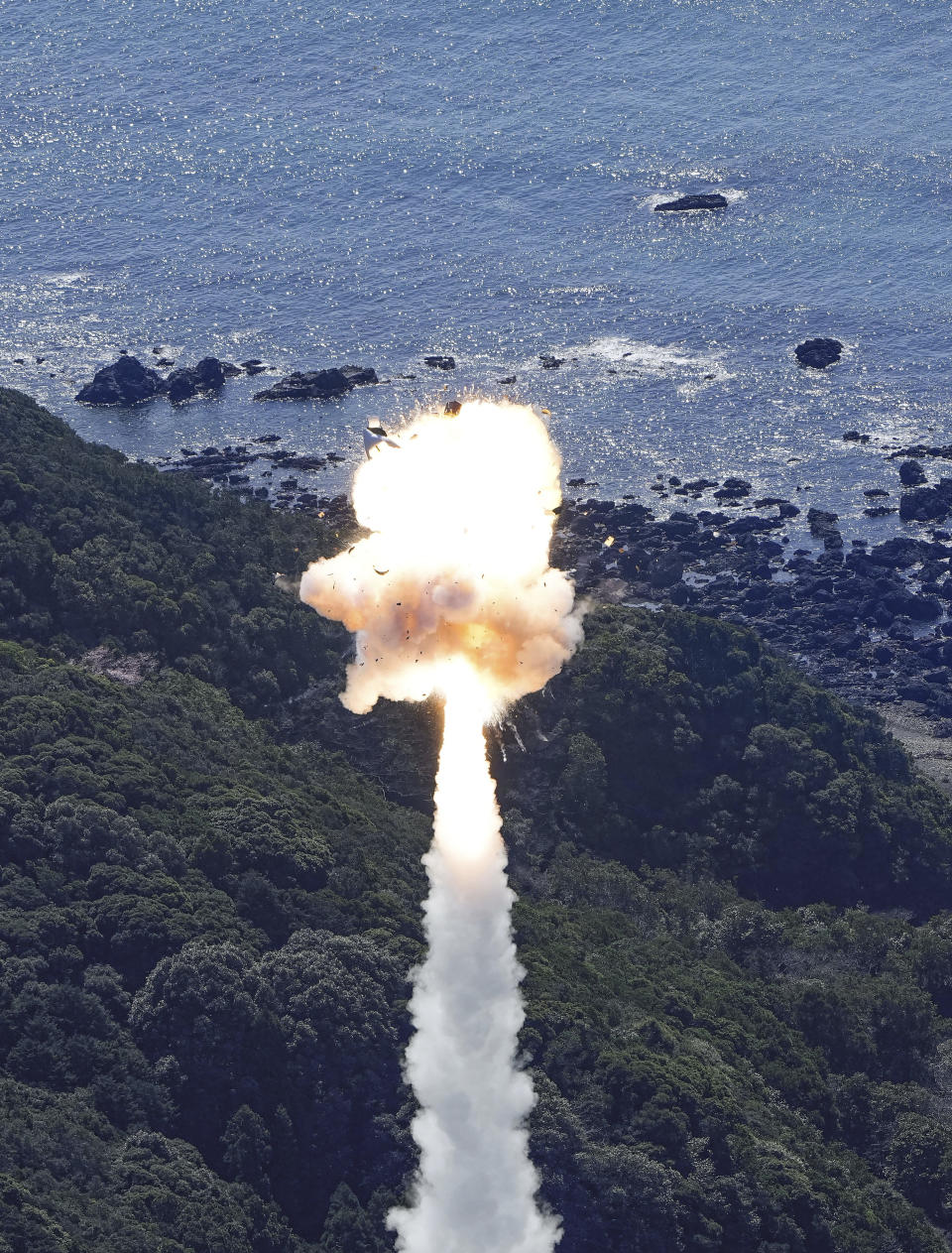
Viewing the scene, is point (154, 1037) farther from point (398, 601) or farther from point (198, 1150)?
point (398, 601)

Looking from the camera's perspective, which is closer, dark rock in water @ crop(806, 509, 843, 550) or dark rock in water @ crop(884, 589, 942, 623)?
dark rock in water @ crop(884, 589, 942, 623)

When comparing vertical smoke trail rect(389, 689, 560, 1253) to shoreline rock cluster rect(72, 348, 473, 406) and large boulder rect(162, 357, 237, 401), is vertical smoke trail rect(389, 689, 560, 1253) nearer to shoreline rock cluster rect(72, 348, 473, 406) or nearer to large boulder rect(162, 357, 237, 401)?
shoreline rock cluster rect(72, 348, 473, 406)

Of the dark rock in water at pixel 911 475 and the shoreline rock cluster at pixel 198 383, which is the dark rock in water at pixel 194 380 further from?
the dark rock in water at pixel 911 475

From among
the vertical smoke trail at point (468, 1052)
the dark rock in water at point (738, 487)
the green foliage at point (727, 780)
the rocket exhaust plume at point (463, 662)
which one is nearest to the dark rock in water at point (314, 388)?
the dark rock in water at point (738, 487)

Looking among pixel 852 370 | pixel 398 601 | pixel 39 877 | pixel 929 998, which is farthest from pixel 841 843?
pixel 852 370

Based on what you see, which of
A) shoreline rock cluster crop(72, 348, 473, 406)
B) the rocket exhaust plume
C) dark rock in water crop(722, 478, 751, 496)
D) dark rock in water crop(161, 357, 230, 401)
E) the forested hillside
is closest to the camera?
the forested hillside

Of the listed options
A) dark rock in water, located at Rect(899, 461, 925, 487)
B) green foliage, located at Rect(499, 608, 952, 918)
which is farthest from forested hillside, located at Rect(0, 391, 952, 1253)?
dark rock in water, located at Rect(899, 461, 925, 487)
